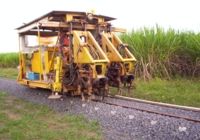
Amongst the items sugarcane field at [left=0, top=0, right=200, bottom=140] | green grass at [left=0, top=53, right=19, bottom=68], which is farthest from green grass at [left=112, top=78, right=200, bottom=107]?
green grass at [left=0, top=53, right=19, bottom=68]

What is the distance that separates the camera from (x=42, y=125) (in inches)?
280

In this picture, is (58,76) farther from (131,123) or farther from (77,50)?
(131,123)

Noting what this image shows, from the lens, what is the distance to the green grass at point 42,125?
20.7 feet

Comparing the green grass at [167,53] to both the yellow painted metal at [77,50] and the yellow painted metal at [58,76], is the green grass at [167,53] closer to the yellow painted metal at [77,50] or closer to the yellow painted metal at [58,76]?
the yellow painted metal at [77,50]

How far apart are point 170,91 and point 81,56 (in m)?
3.46

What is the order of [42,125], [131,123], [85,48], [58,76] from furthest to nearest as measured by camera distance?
[58,76], [85,48], [42,125], [131,123]

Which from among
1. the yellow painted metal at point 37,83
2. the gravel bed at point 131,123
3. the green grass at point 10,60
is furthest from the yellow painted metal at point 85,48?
the green grass at point 10,60

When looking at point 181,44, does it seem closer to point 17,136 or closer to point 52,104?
point 52,104

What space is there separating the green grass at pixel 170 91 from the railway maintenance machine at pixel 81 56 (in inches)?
34.9

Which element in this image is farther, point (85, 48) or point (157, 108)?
point (85, 48)

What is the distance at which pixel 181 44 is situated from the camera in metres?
14.1

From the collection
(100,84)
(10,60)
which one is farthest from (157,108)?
(10,60)

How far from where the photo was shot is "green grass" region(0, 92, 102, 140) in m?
6.31

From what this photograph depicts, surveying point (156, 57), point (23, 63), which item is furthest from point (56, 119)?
point (156, 57)
